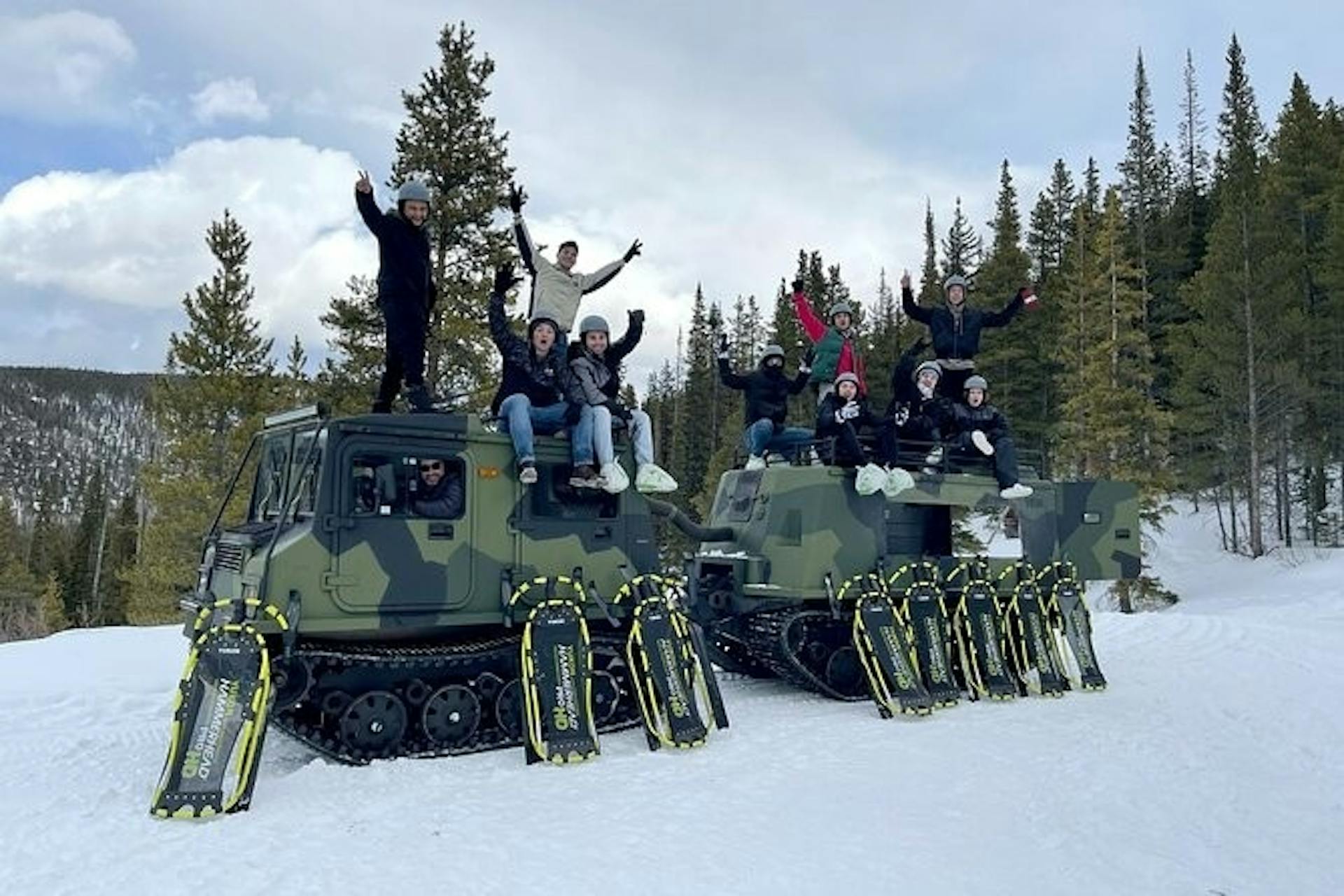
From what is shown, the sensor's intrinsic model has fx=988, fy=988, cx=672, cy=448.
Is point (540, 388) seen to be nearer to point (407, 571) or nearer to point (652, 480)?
point (652, 480)

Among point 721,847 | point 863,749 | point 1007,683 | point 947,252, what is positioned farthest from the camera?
point 947,252

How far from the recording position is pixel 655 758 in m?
7.49

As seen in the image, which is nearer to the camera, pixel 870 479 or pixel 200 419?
pixel 870 479

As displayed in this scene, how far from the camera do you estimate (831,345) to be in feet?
39.1

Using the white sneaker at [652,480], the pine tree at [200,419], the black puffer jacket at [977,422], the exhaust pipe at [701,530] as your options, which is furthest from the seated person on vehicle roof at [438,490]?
the pine tree at [200,419]

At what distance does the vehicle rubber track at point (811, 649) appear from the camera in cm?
1009

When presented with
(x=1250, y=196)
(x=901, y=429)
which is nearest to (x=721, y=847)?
(x=901, y=429)

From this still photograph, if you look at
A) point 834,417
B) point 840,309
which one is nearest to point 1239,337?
point 840,309

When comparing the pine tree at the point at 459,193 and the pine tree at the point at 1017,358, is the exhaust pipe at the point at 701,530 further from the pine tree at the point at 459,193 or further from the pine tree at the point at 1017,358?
the pine tree at the point at 1017,358

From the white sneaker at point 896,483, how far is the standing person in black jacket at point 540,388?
3.63m

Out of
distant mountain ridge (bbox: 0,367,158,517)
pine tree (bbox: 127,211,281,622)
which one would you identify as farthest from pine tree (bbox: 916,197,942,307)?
distant mountain ridge (bbox: 0,367,158,517)

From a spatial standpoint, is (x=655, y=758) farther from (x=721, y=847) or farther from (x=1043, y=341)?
(x=1043, y=341)

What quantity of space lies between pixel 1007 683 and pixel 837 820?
512cm

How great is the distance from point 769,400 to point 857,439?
5.75ft
